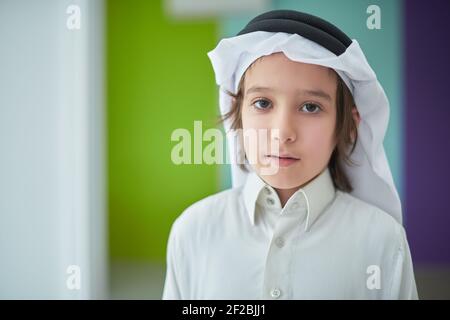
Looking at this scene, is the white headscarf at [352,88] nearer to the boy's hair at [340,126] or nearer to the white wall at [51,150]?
the boy's hair at [340,126]

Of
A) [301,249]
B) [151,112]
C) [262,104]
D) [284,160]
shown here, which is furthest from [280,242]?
[151,112]

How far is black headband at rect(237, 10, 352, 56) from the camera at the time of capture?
76 centimetres

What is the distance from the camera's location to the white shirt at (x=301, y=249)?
836 millimetres

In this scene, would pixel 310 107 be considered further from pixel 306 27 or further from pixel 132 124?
pixel 132 124

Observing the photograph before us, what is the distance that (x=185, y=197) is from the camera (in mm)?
913

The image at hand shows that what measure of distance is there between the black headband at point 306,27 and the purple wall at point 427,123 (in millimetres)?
183

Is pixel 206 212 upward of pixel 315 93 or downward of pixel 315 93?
downward

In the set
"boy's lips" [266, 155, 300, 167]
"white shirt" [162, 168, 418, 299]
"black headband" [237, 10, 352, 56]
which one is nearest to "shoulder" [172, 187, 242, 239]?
"white shirt" [162, 168, 418, 299]

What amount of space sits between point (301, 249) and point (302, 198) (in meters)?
0.09

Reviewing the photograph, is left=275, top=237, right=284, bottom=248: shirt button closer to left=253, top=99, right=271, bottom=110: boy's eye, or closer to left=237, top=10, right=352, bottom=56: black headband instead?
left=253, top=99, right=271, bottom=110: boy's eye

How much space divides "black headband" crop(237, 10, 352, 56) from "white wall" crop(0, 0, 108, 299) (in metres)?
0.35

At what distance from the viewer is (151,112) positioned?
0.91m

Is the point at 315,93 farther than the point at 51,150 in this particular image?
No
